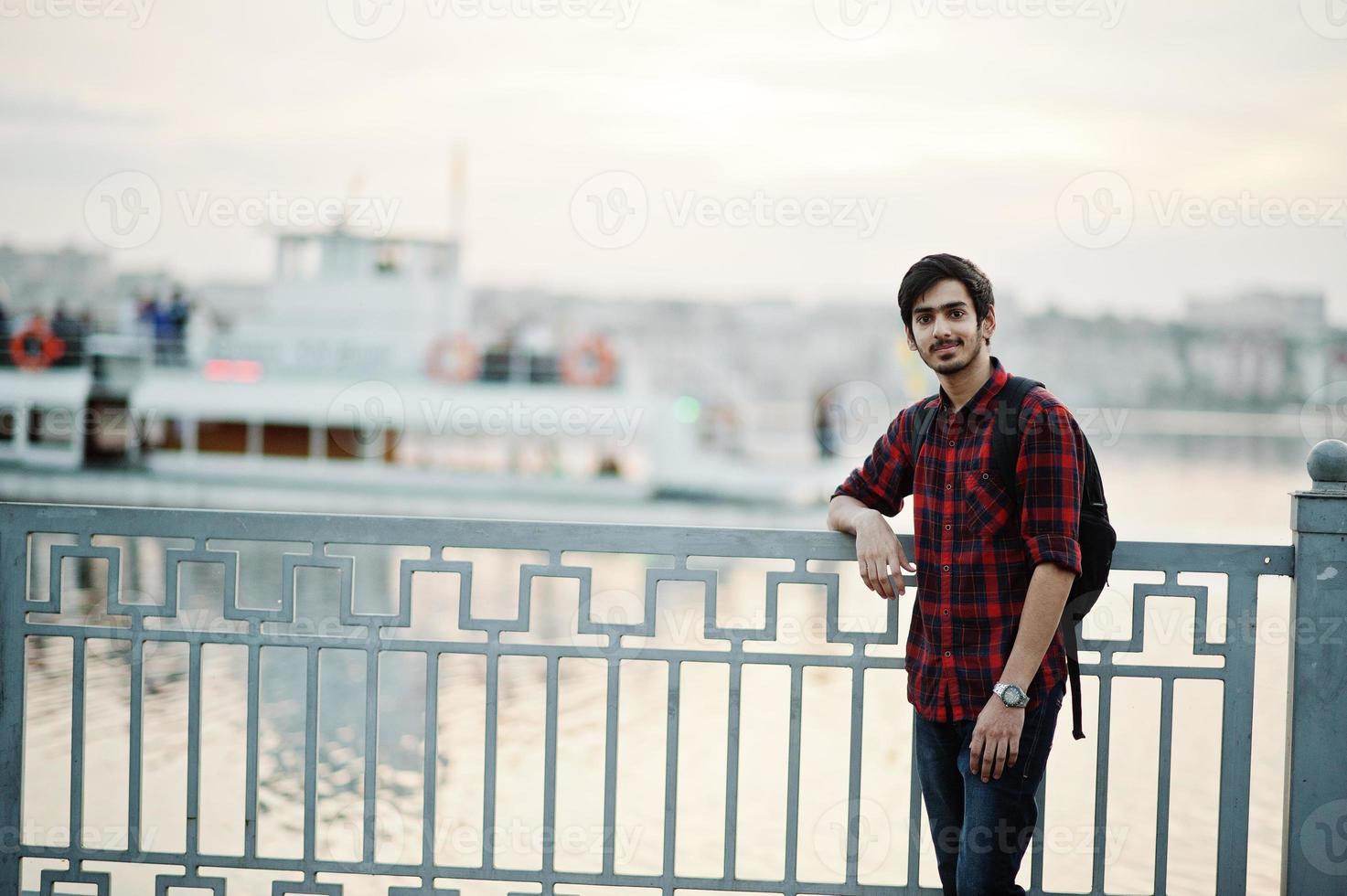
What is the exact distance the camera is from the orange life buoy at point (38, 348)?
60.0ft

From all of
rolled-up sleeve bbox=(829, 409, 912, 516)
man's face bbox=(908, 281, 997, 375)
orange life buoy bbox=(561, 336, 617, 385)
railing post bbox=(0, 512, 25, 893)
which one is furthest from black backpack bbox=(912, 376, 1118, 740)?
orange life buoy bbox=(561, 336, 617, 385)

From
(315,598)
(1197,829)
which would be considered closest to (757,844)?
(1197,829)

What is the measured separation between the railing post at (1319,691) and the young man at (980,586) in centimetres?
73

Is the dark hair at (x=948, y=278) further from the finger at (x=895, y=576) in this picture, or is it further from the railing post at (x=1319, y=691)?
the railing post at (x=1319, y=691)

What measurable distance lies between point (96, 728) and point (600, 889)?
336 cm

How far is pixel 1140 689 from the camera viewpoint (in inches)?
333

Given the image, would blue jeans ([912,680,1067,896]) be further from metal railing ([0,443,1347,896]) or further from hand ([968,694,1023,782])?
metal railing ([0,443,1347,896])

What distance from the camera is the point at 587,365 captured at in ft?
55.5

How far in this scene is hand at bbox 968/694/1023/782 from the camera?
2.20 meters

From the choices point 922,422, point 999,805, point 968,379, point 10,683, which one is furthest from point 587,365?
point 999,805

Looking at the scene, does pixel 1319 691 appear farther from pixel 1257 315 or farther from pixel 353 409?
pixel 1257 315

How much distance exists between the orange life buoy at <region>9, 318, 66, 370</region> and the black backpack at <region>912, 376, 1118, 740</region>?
19174mm

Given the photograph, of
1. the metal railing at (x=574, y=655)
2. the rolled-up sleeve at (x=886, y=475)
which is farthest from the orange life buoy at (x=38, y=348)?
the rolled-up sleeve at (x=886, y=475)

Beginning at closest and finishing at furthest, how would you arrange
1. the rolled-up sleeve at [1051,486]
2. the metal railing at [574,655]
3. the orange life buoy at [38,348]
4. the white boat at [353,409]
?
the rolled-up sleeve at [1051,486] < the metal railing at [574,655] < the white boat at [353,409] < the orange life buoy at [38,348]
